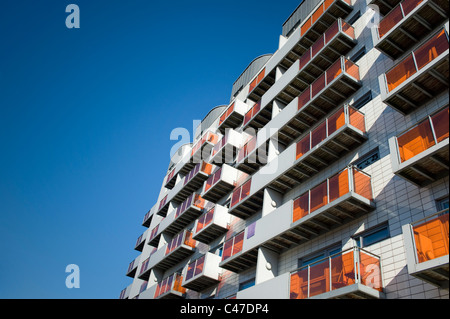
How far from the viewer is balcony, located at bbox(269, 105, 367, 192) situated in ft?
52.6

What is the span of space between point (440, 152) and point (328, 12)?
49.2 feet

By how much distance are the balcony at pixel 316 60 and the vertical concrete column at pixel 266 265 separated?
10740mm

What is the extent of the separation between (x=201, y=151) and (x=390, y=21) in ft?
71.1

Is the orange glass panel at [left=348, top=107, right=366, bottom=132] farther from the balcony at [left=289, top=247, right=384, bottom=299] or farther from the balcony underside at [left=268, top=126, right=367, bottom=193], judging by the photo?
the balcony at [left=289, top=247, right=384, bottom=299]

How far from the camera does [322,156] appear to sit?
1752 centimetres

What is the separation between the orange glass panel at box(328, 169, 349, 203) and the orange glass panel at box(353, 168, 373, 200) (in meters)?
0.38

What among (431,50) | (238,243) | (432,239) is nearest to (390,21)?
(431,50)

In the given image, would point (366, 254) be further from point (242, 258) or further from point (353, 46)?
point (353, 46)

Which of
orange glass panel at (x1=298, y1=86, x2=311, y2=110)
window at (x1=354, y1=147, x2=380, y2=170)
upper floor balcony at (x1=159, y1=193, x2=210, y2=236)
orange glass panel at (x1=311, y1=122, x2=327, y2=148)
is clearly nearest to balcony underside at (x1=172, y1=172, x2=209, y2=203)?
upper floor balcony at (x1=159, y1=193, x2=210, y2=236)

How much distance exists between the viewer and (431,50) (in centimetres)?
1283

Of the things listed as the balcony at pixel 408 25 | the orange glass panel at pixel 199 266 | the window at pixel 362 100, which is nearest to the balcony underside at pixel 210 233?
the orange glass panel at pixel 199 266

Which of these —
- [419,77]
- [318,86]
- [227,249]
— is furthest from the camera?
[227,249]

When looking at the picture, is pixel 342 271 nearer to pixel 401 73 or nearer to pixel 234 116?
pixel 401 73
